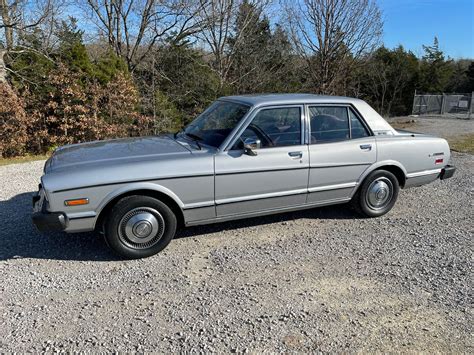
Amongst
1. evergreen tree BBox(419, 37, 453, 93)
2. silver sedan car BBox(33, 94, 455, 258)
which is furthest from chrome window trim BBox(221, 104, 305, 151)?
evergreen tree BBox(419, 37, 453, 93)

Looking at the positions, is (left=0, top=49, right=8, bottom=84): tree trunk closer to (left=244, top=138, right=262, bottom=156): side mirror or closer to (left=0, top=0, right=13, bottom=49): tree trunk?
(left=0, top=0, right=13, bottom=49): tree trunk

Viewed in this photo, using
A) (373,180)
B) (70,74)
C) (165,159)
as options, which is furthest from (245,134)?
(70,74)

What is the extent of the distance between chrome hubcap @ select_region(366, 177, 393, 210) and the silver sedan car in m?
0.01

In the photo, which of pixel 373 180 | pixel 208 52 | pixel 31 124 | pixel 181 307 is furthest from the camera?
pixel 208 52

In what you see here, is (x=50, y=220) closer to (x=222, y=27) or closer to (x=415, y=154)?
(x=415, y=154)

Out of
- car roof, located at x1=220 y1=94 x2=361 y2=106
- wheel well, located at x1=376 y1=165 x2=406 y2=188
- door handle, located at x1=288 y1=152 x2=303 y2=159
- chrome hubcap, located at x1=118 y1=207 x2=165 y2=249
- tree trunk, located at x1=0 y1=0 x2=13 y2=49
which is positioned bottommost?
chrome hubcap, located at x1=118 y1=207 x2=165 y2=249

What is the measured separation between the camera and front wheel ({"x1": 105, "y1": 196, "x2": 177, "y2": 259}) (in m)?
3.60

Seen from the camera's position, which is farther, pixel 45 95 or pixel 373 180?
pixel 45 95

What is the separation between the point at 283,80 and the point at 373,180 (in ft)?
43.6

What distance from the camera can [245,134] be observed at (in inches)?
161

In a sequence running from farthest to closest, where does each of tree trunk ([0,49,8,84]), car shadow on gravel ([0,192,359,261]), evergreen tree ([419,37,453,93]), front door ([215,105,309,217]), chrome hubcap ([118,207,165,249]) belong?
evergreen tree ([419,37,453,93]), tree trunk ([0,49,8,84]), front door ([215,105,309,217]), car shadow on gravel ([0,192,359,261]), chrome hubcap ([118,207,165,249])

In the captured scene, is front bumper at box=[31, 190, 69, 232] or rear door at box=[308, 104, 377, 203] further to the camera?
rear door at box=[308, 104, 377, 203]

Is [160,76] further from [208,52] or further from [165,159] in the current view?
[165,159]

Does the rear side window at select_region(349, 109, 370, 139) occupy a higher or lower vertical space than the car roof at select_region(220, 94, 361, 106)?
lower
